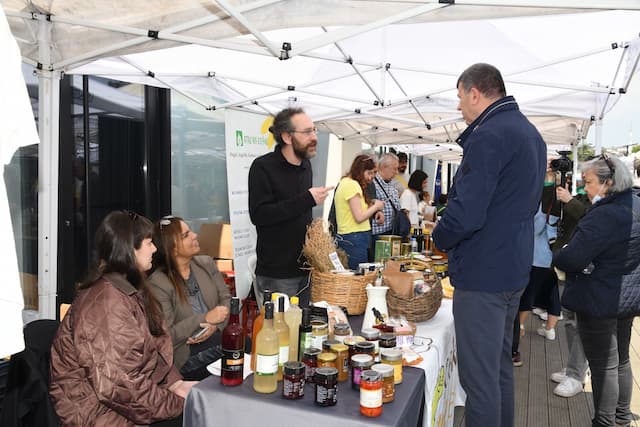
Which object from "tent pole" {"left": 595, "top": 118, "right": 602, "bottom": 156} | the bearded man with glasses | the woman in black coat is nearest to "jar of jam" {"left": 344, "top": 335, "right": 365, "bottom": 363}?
the bearded man with glasses

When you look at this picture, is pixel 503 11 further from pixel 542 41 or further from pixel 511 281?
pixel 542 41

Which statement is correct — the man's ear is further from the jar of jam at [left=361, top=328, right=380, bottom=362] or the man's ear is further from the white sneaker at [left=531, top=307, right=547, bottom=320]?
Answer: the white sneaker at [left=531, top=307, right=547, bottom=320]

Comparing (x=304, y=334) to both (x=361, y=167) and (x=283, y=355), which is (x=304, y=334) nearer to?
(x=283, y=355)

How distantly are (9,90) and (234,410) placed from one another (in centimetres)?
101

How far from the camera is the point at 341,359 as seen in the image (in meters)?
→ 1.51

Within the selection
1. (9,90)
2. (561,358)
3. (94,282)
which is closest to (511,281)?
(94,282)

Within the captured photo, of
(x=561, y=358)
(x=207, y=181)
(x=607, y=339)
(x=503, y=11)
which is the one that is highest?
(x=503, y=11)

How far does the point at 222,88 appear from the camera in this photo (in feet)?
13.9

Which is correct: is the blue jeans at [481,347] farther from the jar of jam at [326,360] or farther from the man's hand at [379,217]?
the man's hand at [379,217]

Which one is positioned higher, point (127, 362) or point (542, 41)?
point (542, 41)

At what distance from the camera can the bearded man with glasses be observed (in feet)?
8.14

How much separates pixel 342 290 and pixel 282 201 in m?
0.59

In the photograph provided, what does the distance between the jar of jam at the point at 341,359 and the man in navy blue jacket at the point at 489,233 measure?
0.52 metres

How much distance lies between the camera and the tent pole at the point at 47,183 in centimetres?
230
